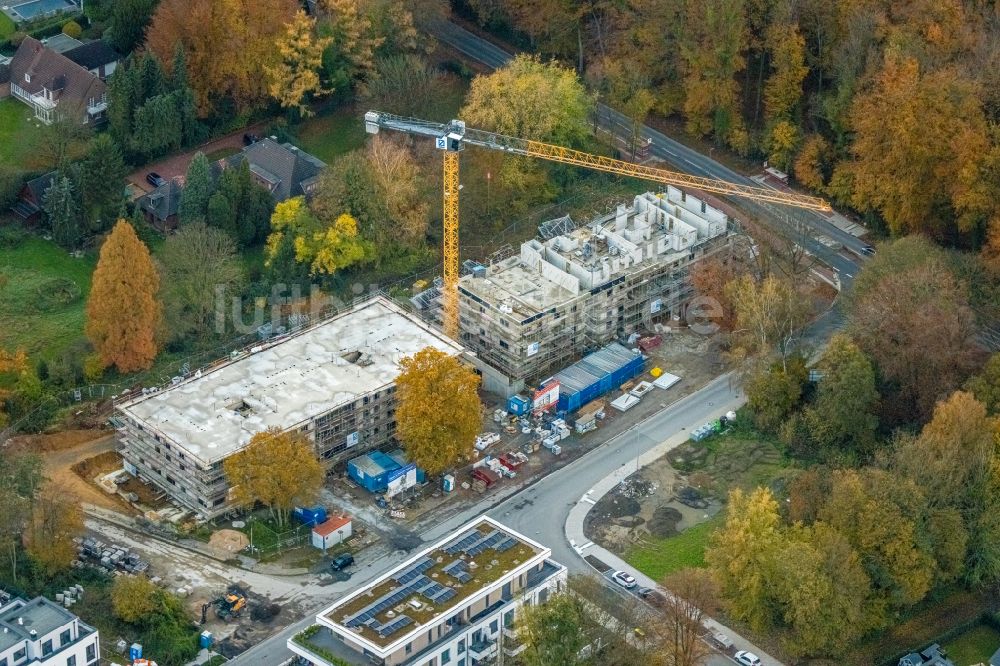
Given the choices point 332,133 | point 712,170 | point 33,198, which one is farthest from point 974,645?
point 33,198

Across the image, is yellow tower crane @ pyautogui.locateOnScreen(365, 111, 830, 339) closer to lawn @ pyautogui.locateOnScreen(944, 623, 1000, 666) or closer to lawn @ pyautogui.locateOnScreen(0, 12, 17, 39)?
lawn @ pyautogui.locateOnScreen(944, 623, 1000, 666)

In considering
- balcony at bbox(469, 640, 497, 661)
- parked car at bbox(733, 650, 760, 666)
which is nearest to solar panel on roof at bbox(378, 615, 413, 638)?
balcony at bbox(469, 640, 497, 661)

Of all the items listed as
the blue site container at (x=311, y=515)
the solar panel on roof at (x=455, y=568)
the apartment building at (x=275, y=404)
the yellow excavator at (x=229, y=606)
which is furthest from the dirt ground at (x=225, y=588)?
the solar panel on roof at (x=455, y=568)

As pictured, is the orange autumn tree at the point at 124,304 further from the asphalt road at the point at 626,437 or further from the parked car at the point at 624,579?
the parked car at the point at 624,579

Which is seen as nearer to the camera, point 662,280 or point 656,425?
point 656,425

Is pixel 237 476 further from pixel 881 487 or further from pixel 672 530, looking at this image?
pixel 881 487

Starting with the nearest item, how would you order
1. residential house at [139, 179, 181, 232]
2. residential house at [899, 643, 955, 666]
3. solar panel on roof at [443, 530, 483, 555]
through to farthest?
1. solar panel on roof at [443, 530, 483, 555]
2. residential house at [899, 643, 955, 666]
3. residential house at [139, 179, 181, 232]

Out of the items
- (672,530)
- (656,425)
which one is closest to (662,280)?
(656,425)
